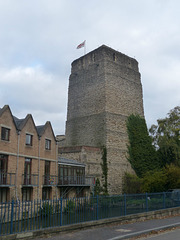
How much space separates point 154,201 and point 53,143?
12.7 m

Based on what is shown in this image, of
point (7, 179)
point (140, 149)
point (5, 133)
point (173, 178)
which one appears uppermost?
point (5, 133)

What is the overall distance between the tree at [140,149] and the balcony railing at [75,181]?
267 inches

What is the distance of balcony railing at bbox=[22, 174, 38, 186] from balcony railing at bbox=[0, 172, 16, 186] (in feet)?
3.82

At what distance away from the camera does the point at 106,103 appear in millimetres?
31547

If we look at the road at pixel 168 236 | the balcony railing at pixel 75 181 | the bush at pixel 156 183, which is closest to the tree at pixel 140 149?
the bush at pixel 156 183

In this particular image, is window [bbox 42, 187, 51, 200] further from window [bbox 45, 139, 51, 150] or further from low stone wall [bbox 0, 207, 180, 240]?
low stone wall [bbox 0, 207, 180, 240]

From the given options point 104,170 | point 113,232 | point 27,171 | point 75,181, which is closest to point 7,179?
point 27,171

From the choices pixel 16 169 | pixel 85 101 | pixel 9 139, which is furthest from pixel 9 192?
pixel 85 101

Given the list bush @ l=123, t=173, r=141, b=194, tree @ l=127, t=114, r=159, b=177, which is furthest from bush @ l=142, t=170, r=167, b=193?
tree @ l=127, t=114, r=159, b=177

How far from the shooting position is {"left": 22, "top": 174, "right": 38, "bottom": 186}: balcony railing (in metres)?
21.2

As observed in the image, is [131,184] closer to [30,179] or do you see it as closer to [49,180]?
[49,180]

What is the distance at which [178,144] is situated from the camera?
31547 mm

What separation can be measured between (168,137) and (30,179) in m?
18.4

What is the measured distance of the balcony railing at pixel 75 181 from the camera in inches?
986
